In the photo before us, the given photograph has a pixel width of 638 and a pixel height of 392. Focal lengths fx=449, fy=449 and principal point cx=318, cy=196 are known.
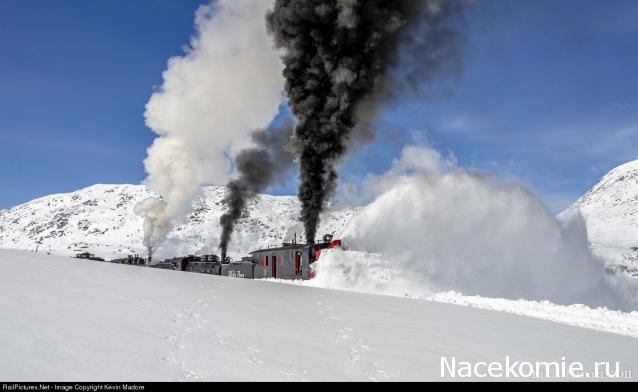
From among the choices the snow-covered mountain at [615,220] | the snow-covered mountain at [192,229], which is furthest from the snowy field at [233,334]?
the snow-covered mountain at [192,229]

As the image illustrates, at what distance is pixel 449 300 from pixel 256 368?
1450cm

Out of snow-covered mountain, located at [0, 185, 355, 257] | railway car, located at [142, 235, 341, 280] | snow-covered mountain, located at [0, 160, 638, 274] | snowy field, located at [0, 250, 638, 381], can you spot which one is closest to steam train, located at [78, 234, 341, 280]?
railway car, located at [142, 235, 341, 280]

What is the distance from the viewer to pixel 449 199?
25.4m

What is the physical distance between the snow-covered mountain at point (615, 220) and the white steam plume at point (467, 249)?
38782mm

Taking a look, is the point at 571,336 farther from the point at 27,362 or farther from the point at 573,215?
the point at 573,215

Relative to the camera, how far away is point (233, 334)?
29.4 feet

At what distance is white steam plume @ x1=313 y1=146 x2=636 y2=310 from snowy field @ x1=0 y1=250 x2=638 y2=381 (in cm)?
701

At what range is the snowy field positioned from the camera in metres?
6.56

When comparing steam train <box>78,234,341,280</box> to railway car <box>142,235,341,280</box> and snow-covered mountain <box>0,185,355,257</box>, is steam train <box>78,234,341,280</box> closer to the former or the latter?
railway car <box>142,235,341,280</box>

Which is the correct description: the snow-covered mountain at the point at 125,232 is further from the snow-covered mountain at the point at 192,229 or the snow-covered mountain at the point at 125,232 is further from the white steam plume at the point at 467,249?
the white steam plume at the point at 467,249

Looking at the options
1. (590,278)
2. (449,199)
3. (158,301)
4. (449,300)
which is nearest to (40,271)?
(158,301)

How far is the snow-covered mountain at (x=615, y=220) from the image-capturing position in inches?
3204

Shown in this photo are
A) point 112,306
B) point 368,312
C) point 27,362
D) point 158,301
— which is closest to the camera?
point 27,362

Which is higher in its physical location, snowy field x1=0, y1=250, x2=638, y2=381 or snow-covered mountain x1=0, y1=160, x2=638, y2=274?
snow-covered mountain x1=0, y1=160, x2=638, y2=274
